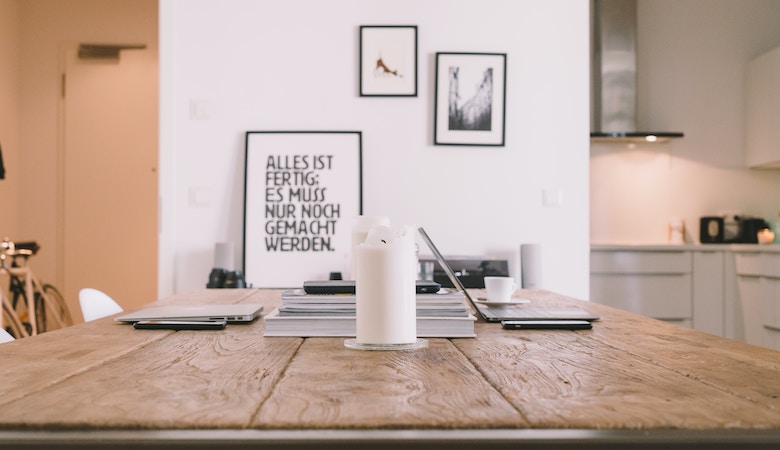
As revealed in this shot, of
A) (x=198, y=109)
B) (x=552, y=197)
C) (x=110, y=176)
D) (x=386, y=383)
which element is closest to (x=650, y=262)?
(x=552, y=197)

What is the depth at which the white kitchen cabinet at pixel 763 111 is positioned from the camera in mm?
4656

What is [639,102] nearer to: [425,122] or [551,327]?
[425,122]

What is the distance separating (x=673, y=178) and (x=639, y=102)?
613 millimetres

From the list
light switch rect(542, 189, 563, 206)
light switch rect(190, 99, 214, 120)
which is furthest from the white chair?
light switch rect(542, 189, 563, 206)

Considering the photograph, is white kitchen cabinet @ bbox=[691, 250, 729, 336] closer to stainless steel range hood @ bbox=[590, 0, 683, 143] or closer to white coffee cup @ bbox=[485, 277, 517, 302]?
stainless steel range hood @ bbox=[590, 0, 683, 143]

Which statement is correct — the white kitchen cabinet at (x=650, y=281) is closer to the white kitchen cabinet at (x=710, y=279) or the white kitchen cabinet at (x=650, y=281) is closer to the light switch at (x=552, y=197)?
the white kitchen cabinet at (x=710, y=279)

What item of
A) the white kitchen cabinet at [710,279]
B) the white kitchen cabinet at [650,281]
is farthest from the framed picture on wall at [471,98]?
the white kitchen cabinet at [710,279]

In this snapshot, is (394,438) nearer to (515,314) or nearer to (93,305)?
(515,314)

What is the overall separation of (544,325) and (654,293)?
352 centimetres

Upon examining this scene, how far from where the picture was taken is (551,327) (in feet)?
4.35

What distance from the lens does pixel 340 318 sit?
1198 millimetres

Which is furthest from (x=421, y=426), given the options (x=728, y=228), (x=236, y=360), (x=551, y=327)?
(x=728, y=228)

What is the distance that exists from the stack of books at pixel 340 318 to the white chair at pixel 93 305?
0.84 meters

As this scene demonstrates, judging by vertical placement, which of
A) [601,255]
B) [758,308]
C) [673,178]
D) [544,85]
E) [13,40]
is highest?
[13,40]
